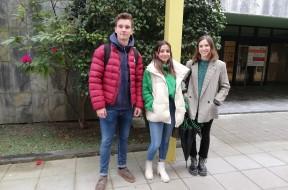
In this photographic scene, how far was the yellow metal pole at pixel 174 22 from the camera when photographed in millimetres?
3287

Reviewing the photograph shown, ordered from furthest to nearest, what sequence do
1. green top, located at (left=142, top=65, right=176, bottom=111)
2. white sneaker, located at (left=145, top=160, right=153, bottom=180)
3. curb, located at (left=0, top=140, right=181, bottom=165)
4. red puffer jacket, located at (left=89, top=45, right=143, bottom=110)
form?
curb, located at (left=0, top=140, right=181, bottom=165) < white sneaker, located at (left=145, top=160, right=153, bottom=180) < green top, located at (left=142, top=65, right=176, bottom=111) < red puffer jacket, located at (left=89, top=45, right=143, bottom=110)

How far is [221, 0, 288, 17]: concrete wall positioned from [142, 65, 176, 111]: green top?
4033 mm

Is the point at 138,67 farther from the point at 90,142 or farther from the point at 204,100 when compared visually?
the point at 90,142

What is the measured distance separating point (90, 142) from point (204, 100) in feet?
6.80

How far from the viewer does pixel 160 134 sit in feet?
10.3

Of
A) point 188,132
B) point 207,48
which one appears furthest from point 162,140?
point 207,48

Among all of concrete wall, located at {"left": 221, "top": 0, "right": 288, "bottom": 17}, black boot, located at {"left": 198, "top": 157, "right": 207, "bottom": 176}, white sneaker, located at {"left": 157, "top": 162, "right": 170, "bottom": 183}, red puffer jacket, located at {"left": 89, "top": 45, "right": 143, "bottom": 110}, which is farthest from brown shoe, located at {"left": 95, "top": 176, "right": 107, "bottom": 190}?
concrete wall, located at {"left": 221, "top": 0, "right": 288, "bottom": 17}

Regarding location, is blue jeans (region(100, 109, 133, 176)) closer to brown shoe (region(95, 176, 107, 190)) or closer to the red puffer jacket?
brown shoe (region(95, 176, 107, 190))

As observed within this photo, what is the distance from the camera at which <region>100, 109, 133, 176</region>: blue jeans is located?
2.90m

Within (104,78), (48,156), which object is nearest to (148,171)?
(104,78)

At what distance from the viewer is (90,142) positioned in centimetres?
428

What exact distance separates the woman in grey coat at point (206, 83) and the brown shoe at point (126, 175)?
1.05 m

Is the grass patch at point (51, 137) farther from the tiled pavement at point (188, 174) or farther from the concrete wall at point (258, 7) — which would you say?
the concrete wall at point (258, 7)

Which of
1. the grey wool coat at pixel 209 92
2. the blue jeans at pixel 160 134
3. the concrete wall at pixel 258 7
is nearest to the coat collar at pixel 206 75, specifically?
the grey wool coat at pixel 209 92
